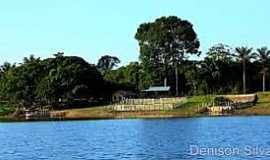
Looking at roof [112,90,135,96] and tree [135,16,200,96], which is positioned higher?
tree [135,16,200,96]

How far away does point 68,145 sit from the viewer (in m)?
68.0

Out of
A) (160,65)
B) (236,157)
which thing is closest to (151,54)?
(160,65)

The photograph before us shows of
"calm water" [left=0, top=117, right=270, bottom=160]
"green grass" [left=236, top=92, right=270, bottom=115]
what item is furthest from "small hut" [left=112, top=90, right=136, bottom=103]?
"calm water" [left=0, top=117, right=270, bottom=160]

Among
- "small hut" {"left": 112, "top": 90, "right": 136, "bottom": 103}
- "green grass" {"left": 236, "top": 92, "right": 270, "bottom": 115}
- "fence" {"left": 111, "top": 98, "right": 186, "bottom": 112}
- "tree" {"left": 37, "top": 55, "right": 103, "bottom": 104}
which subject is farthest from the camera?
"small hut" {"left": 112, "top": 90, "right": 136, "bottom": 103}

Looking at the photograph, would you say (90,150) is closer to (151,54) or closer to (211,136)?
(211,136)

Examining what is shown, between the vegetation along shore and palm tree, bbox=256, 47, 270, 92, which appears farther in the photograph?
palm tree, bbox=256, 47, 270, 92

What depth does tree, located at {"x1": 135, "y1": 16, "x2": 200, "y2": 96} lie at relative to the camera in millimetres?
180500

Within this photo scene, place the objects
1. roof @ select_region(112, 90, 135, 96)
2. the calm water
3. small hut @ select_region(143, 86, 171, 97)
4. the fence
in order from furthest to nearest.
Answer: small hut @ select_region(143, 86, 171, 97) < roof @ select_region(112, 90, 135, 96) < the fence < the calm water

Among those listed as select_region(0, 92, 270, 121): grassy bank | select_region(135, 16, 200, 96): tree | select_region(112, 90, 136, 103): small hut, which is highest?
select_region(135, 16, 200, 96): tree

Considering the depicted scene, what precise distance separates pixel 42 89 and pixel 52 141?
87334mm

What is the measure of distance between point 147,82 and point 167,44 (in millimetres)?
11838

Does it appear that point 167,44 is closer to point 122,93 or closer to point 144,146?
point 122,93

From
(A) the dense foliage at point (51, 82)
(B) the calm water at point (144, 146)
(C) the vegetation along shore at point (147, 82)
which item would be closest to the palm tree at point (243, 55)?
(C) the vegetation along shore at point (147, 82)

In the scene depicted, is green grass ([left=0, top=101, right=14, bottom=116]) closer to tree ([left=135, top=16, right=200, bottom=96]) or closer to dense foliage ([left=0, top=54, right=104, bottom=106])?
dense foliage ([left=0, top=54, right=104, bottom=106])
